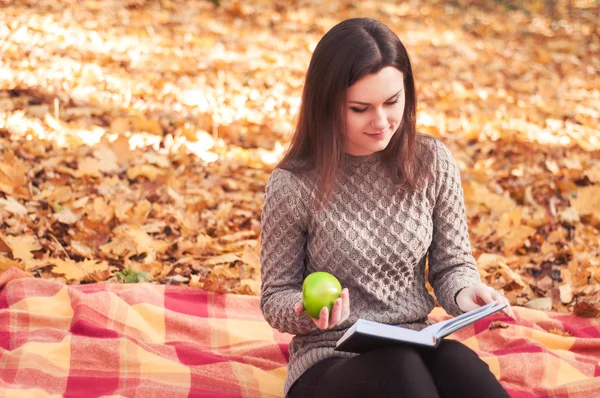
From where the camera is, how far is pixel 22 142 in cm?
477

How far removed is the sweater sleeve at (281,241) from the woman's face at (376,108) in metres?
0.24

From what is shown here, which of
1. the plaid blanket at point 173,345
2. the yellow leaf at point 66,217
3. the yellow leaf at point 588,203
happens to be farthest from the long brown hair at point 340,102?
the yellow leaf at point 588,203

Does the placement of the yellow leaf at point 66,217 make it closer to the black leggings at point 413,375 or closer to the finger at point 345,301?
the black leggings at point 413,375

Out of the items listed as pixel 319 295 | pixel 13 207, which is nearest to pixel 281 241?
pixel 319 295

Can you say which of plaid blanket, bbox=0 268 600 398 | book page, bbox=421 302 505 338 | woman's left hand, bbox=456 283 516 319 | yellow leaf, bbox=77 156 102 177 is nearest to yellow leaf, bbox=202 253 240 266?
plaid blanket, bbox=0 268 600 398

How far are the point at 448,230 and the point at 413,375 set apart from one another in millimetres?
604

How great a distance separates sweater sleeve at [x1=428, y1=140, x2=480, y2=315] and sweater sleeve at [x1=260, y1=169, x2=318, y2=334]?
41cm

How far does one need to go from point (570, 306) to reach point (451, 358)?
Answer: 5.54ft

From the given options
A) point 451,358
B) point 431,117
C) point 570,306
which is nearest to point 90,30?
point 431,117

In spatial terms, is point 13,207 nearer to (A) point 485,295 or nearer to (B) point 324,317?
(B) point 324,317

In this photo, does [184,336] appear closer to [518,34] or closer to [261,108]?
[261,108]

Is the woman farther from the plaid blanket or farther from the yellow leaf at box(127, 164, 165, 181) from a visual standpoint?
the yellow leaf at box(127, 164, 165, 181)

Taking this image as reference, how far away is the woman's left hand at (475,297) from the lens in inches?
87.4

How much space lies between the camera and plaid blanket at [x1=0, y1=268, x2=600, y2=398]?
107 inches
